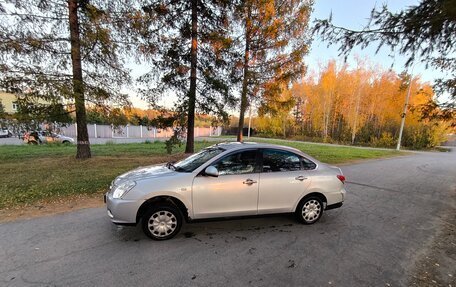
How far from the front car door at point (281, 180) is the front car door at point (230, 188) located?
155 mm

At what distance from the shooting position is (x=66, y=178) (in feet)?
24.3

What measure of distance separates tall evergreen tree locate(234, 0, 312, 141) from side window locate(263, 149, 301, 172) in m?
8.23

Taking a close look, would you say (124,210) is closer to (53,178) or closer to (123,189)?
(123,189)

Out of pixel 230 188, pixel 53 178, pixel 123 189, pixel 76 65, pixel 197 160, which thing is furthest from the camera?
pixel 76 65

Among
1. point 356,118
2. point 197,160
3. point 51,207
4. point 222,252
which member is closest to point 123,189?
point 197,160

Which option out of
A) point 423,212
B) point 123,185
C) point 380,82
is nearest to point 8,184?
point 123,185

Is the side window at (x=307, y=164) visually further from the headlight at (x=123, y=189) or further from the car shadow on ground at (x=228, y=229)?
the headlight at (x=123, y=189)

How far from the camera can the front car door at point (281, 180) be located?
170 inches

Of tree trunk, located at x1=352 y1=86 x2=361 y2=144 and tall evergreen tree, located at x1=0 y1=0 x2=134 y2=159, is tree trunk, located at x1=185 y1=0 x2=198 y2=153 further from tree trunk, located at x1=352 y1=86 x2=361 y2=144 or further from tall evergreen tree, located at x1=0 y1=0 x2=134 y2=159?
tree trunk, located at x1=352 y1=86 x2=361 y2=144

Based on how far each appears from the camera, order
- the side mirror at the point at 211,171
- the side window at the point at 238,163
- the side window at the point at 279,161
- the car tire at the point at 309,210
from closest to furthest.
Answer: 1. the side mirror at the point at 211,171
2. the side window at the point at 238,163
3. the side window at the point at 279,161
4. the car tire at the point at 309,210

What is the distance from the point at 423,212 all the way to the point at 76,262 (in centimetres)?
706

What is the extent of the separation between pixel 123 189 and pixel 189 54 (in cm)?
844

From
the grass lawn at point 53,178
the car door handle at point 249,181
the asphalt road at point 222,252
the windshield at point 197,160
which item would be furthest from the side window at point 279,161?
the grass lawn at point 53,178

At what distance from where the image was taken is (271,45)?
1276cm
